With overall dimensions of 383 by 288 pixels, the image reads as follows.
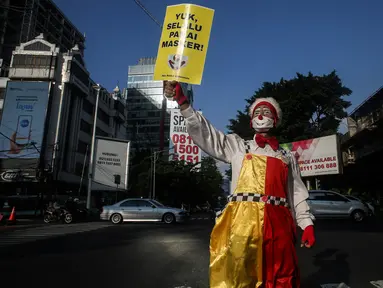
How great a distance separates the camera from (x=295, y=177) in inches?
109

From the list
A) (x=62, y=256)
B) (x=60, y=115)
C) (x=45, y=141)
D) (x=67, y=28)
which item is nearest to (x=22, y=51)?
(x=60, y=115)

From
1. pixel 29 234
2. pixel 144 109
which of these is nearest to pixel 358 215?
pixel 29 234

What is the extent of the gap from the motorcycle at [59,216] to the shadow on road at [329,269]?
14.6 meters

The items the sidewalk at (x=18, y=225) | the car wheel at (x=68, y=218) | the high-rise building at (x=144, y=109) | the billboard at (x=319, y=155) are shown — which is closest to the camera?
the sidewalk at (x=18, y=225)

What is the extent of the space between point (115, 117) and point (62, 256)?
49620mm

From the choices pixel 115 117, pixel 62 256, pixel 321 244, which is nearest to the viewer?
pixel 62 256

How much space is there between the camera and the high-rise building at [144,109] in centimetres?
9550

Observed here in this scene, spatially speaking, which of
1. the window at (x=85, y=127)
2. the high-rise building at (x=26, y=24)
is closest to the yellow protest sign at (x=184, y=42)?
the window at (x=85, y=127)

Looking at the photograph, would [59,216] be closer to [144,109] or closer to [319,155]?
[319,155]

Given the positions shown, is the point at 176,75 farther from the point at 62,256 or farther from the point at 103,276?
the point at 62,256

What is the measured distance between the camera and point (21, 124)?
3481cm

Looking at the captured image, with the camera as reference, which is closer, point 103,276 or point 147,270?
point 103,276

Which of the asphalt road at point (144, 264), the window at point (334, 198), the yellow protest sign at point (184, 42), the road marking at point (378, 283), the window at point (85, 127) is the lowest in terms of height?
the asphalt road at point (144, 264)

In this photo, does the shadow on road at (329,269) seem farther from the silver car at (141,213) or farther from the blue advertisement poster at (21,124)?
the blue advertisement poster at (21,124)
